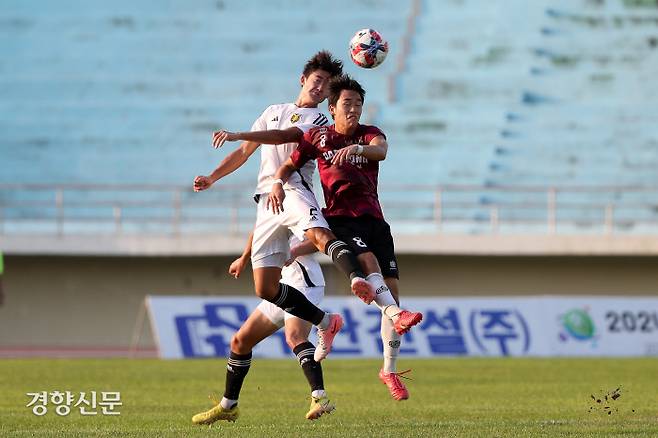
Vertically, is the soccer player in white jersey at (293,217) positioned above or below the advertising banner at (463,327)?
above

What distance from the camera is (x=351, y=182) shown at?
10039 millimetres

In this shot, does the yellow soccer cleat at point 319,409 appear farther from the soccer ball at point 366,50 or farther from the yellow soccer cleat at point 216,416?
the soccer ball at point 366,50

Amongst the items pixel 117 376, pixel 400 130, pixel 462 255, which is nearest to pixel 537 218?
pixel 462 255

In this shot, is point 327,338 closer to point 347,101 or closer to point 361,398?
point 347,101

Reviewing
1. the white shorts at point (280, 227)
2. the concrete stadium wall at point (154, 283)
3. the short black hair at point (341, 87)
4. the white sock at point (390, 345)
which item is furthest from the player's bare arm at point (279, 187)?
the concrete stadium wall at point (154, 283)

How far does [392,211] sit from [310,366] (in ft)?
58.7

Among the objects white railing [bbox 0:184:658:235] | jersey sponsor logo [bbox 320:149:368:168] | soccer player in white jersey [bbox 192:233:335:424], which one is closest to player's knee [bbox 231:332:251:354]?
soccer player in white jersey [bbox 192:233:335:424]

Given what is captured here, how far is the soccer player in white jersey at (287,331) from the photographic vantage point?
10.1 meters

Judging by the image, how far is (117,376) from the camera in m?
16.9

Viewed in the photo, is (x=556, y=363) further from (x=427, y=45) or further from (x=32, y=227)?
(x=427, y=45)

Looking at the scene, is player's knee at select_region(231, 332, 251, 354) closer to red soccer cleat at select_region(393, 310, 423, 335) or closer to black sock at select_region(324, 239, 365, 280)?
black sock at select_region(324, 239, 365, 280)

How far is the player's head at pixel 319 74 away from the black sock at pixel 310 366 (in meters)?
1.76

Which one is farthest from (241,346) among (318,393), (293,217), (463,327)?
(463,327)

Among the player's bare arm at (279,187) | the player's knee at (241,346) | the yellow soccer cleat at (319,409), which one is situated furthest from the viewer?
the player's knee at (241,346)
